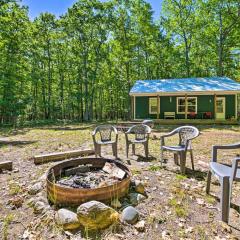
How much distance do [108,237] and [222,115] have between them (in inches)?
624

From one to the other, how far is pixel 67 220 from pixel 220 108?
16.0m

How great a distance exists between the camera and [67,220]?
9.14ft

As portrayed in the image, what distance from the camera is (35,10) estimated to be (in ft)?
76.9

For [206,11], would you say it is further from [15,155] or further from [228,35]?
[15,155]

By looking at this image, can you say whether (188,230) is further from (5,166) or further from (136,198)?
(5,166)

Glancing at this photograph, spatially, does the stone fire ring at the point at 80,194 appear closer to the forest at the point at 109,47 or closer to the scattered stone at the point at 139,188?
the scattered stone at the point at 139,188

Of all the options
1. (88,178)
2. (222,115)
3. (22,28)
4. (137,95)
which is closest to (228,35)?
(222,115)

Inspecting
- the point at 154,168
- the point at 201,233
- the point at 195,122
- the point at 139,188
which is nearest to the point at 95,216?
the point at 139,188

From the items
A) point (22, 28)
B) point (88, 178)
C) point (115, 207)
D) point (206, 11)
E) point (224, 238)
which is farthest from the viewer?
point (206, 11)

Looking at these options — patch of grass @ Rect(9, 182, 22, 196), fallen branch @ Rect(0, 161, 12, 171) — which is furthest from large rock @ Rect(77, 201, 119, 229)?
fallen branch @ Rect(0, 161, 12, 171)

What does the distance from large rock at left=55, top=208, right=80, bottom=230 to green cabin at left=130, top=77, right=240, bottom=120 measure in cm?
1432

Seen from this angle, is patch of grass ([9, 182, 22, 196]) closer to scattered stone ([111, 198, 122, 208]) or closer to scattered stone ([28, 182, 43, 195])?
scattered stone ([28, 182, 43, 195])

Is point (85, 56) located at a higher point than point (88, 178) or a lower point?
higher

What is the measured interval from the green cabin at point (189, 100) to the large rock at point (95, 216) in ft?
46.7
